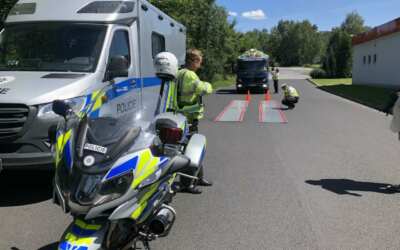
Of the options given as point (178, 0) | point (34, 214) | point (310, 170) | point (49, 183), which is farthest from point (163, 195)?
point (178, 0)

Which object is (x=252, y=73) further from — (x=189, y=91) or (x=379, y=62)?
(x=189, y=91)

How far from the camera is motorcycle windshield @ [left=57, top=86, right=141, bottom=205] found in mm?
2922

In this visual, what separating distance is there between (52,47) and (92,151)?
4638 mm

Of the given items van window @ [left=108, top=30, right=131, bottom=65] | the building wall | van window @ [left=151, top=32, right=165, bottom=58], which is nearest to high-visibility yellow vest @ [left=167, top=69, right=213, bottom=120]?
van window @ [left=108, top=30, right=131, bottom=65]

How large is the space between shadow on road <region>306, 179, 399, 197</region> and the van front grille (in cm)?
417

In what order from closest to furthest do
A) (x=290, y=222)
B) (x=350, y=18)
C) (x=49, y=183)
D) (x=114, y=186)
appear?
(x=114, y=186) < (x=290, y=222) < (x=49, y=183) < (x=350, y=18)

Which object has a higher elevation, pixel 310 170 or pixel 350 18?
pixel 350 18

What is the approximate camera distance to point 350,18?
143250 millimetres

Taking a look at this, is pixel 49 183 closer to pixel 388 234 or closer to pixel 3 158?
pixel 3 158

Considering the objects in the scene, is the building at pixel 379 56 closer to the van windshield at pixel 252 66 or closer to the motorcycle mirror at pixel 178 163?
the van windshield at pixel 252 66

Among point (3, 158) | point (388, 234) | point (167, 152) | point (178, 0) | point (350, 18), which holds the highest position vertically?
point (350, 18)

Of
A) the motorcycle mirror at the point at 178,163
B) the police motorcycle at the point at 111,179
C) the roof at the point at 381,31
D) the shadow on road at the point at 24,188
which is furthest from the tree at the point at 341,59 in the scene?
the police motorcycle at the point at 111,179

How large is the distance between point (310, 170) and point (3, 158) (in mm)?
4798

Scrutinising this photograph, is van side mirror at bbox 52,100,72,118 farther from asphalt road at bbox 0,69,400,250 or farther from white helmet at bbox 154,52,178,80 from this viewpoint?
asphalt road at bbox 0,69,400,250
